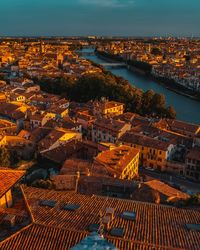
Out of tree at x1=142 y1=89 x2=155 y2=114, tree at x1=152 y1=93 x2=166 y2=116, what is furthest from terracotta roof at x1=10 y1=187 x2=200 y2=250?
tree at x1=142 y1=89 x2=155 y2=114

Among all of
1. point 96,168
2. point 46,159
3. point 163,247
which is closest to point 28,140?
point 46,159

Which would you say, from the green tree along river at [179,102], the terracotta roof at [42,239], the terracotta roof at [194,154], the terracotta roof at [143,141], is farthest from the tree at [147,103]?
the terracotta roof at [42,239]

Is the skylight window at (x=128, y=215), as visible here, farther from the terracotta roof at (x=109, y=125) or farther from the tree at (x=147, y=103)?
the tree at (x=147, y=103)

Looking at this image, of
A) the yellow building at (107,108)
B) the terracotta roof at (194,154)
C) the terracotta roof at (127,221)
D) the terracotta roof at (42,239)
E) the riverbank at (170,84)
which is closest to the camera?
the terracotta roof at (42,239)

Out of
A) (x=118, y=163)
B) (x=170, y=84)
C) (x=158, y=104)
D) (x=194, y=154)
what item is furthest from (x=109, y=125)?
(x=170, y=84)

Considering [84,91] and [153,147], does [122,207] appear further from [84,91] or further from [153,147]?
[84,91]

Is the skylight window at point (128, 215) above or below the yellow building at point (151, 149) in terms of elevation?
above
